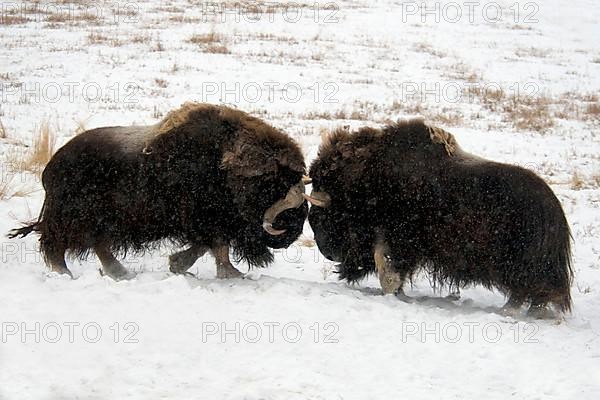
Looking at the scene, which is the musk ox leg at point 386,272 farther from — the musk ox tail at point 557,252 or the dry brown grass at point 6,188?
the dry brown grass at point 6,188

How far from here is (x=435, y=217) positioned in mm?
6348

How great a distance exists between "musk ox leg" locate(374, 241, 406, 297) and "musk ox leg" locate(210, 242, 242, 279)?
3.79 feet

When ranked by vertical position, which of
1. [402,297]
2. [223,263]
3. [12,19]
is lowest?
[402,297]

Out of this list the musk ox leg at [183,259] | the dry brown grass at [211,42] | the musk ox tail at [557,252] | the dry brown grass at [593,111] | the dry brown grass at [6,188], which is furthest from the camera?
the dry brown grass at [211,42]

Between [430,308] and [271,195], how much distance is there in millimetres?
1519

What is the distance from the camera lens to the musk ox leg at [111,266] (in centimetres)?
663

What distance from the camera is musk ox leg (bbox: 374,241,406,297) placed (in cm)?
658

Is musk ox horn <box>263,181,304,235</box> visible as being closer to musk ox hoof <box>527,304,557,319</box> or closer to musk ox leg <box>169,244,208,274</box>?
musk ox leg <box>169,244,208,274</box>

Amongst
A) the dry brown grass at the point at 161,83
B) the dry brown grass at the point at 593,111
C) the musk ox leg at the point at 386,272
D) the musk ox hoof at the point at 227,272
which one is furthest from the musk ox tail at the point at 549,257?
the dry brown grass at the point at 161,83

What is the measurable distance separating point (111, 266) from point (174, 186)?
924 mm

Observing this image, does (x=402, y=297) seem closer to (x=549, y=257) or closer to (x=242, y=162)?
(x=549, y=257)

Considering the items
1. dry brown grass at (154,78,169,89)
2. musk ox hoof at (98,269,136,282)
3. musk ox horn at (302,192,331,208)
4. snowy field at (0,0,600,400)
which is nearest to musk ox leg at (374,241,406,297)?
snowy field at (0,0,600,400)

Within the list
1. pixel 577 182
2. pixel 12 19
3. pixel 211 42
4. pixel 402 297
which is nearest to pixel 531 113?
pixel 577 182

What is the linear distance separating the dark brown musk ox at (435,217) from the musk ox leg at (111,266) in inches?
64.8
